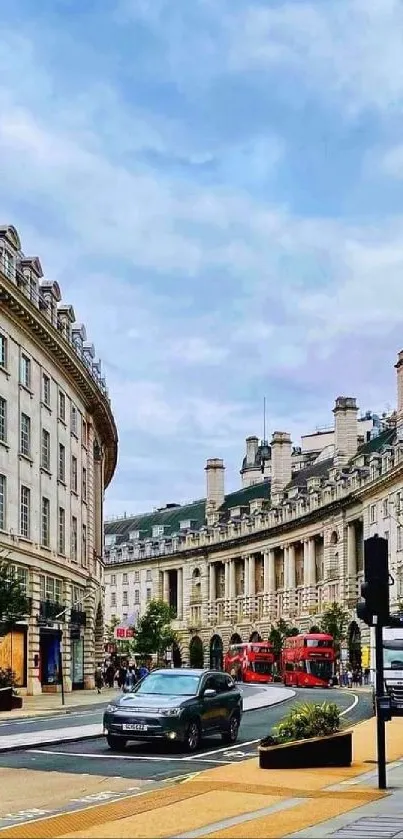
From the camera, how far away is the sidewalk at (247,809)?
13586 mm

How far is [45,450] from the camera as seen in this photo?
2450 inches

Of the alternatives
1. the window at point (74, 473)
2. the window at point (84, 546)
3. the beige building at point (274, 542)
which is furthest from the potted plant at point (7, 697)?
the beige building at point (274, 542)

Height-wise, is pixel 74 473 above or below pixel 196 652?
above

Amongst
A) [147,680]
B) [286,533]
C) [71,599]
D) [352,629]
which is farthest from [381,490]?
[147,680]

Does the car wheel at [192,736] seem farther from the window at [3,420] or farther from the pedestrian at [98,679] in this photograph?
the pedestrian at [98,679]

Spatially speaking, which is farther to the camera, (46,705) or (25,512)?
(25,512)

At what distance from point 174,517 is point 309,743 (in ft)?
490

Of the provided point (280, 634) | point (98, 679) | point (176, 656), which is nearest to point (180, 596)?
point (176, 656)

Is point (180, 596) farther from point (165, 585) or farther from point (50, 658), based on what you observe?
point (50, 658)

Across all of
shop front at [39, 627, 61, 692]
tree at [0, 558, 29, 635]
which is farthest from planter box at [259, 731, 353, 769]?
shop front at [39, 627, 61, 692]

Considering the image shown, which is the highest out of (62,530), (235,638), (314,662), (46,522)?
(46,522)

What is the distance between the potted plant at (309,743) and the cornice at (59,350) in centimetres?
3362

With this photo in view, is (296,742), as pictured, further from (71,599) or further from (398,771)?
(71,599)

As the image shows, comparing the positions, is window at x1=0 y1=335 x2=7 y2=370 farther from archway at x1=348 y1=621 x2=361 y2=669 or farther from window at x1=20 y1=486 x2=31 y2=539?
archway at x1=348 y1=621 x2=361 y2=669
